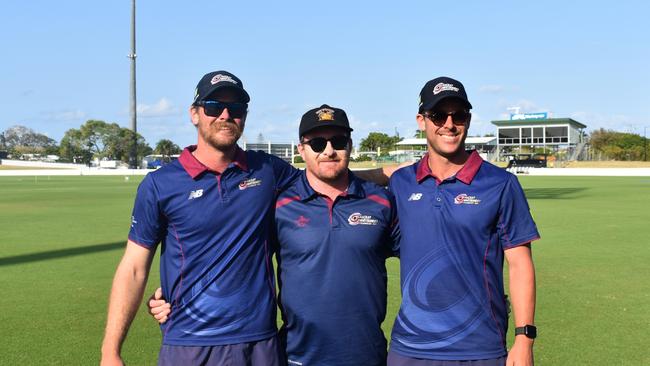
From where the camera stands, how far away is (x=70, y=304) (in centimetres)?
678

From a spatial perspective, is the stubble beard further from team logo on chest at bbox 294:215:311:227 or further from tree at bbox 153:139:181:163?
tree at bbox 153:139:181:163

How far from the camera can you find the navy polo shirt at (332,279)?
10.1ft

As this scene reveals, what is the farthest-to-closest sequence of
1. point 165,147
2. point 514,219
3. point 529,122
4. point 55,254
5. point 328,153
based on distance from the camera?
point 165,147 → point 529,122 → point 55,254 → point 328,153 → point 514,219

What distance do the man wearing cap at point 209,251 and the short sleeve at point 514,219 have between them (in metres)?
1.23

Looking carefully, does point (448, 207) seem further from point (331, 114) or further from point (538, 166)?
point (538, 166)

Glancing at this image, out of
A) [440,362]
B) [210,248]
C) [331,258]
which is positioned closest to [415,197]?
[331,258]

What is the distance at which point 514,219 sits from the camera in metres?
3.05

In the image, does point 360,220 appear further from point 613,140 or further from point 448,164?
point 613,140

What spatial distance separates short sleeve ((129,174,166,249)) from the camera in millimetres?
3189

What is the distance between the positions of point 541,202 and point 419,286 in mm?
20262

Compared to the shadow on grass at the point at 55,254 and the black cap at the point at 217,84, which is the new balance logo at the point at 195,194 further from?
the shadow on grass at the point at 55,254

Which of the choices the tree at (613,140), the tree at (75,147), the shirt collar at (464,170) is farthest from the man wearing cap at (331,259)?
the tree at (75,147)

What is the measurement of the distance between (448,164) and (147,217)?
1.64 meters


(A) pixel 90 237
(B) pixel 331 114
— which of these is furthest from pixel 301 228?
(A) pixel 90 237
